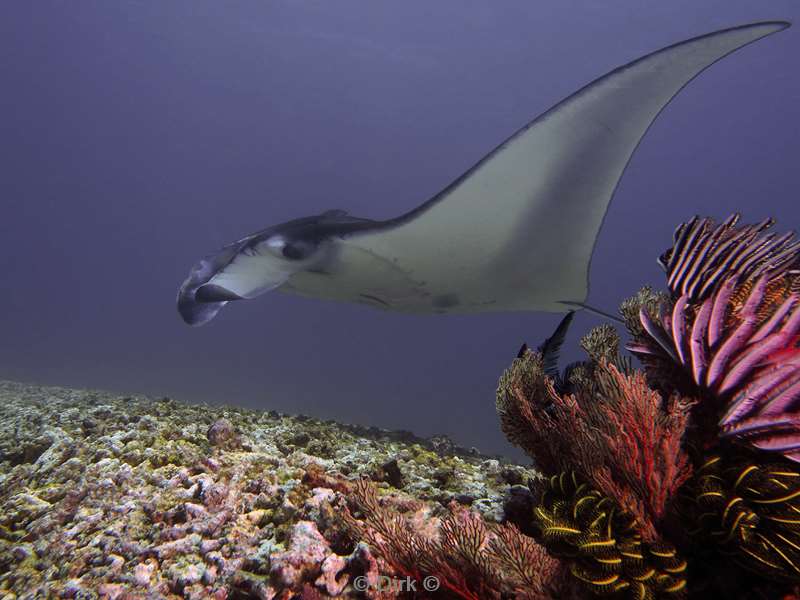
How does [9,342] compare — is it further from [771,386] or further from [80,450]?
[771,386]

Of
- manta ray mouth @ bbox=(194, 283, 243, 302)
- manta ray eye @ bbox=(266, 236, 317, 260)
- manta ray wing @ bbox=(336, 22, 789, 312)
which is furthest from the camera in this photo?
manta ray eye @ bbox=(266, 236, 317, 260)

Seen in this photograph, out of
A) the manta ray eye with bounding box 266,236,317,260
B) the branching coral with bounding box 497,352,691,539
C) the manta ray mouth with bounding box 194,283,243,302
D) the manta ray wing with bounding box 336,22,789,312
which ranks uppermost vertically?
the manta ray eye with bounding box 266,236,317,260

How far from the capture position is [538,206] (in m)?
3.10

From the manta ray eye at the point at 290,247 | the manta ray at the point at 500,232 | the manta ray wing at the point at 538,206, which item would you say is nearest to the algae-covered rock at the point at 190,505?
the manta ray at the point at 500,232

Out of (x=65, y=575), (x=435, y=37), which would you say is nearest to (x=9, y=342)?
(x=435, y=37)

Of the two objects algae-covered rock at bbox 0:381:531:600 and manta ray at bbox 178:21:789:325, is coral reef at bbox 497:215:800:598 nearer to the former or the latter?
algae-covered rock at bbox 0:381:531:600

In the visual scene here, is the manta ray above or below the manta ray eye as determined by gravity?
below

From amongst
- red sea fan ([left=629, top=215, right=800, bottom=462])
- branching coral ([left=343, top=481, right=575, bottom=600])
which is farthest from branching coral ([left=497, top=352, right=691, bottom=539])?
branching coral ([left=343, top=481, right=575, bottom=600])

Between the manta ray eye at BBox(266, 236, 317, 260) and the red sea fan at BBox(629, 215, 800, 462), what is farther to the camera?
the manta ray eye at BBox(266, 236, 317, 260)

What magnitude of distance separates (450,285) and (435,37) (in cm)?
4288

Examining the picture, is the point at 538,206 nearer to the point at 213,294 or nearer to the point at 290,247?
the point at 290,247

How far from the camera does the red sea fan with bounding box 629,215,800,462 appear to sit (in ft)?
4.42

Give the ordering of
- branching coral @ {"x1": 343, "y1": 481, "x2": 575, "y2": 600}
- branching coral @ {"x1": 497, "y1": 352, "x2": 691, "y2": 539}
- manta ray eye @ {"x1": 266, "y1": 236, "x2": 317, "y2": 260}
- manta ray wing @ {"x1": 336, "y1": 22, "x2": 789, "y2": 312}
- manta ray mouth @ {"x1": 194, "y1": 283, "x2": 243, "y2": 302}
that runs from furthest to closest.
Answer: manta ray eye @ {"x1": 266, "y1": 236, "x2": 317, "y2": 260}, manta ray mouth @ {"x1": 194, "y1": 283, "x2": 243, "y2": 302}, manta ray wing @ {"x1": 336, "y1": 22, "x2": 789, "y2": 312}, branching coral @ {"x1": 497, "y1": 352, "x2": 691, "y2": 539}, branching coral @ {"x1": 343, "y1": 481, "x2": 575, "y2": 600}

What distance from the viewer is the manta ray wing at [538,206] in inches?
93.2
